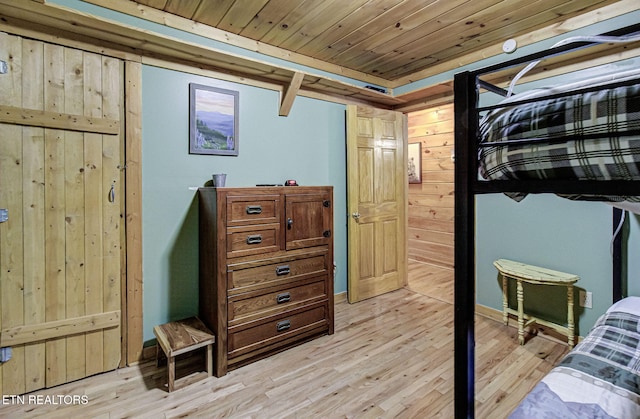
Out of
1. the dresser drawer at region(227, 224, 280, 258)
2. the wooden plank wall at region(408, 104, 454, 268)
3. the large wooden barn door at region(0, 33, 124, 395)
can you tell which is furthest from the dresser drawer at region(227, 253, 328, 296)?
the wooden plank wall at region(408, 104, 454, 268)

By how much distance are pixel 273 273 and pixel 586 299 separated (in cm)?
229

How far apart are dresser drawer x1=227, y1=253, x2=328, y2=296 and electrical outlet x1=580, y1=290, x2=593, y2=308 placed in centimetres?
191

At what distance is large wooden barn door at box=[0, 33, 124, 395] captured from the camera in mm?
1836

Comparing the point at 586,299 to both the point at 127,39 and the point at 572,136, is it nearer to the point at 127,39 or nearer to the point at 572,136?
the point at 572,136

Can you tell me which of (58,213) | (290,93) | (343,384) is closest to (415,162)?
(290,93)

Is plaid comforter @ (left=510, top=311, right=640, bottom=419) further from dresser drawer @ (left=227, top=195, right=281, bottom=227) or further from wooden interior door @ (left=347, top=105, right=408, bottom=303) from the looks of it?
wooden interior door @ (left=347, top=105, right=408, bottom=303)

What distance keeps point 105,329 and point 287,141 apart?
199 cm

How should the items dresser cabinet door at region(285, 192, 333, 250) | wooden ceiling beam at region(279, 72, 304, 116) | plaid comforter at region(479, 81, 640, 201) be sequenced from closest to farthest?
1. plaid comforter at region(479, 81, 640, 201)
2. dresser cabinet door at region(285, 192, 333, 250)
3. wooden ceiling beam at region(279, 72, 304, 116)

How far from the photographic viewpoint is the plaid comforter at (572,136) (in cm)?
66

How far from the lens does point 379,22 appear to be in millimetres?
2375

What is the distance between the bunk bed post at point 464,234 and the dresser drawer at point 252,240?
1.48 meters

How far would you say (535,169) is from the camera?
82 centimetres

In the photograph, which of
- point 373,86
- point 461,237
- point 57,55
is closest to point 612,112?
point 461,237

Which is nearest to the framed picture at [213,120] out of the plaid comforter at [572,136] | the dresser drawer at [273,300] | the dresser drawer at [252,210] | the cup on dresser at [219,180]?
the cup on dresser at [219,180]
